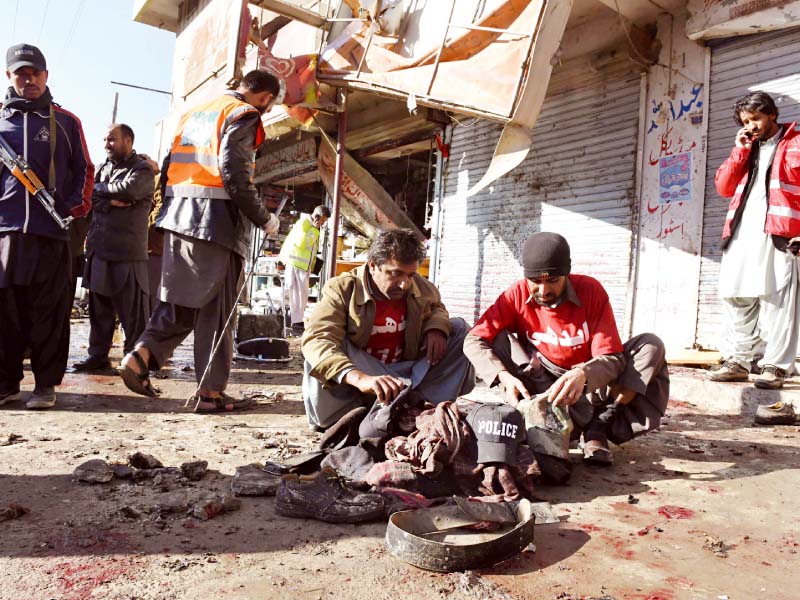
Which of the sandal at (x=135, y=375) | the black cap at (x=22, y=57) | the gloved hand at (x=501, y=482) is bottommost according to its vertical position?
the gloved hand at (x=501, y=482)

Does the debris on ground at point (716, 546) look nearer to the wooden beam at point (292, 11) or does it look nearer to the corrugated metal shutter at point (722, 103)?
the corrugated metal shutter at point (722, 103)

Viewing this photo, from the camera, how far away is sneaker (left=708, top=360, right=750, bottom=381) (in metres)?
4.57

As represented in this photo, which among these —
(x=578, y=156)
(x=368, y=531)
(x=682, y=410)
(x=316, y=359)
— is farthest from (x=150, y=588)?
(x=578, y=156)

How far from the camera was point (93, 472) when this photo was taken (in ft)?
8.20

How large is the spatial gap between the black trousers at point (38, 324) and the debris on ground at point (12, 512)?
1.93m

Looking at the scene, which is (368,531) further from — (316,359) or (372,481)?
(316,359)

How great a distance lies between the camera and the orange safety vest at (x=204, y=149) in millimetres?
3936

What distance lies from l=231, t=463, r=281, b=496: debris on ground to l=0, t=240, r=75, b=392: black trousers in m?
1.90

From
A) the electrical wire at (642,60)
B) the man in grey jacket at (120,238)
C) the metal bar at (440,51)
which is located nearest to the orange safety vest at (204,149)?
the man in grey jacket at (120,238)

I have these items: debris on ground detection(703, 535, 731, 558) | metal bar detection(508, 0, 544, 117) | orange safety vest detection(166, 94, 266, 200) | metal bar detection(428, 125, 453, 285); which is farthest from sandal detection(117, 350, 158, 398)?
metal bar detection(428, 125, 453, 285)

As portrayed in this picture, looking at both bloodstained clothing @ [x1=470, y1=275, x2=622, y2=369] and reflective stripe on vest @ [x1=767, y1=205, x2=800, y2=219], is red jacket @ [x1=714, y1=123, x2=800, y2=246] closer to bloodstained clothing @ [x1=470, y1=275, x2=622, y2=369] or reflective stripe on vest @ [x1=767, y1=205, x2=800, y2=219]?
reflective stripe on vest @ [x1=767, y1=205, x2=800, y2=219]

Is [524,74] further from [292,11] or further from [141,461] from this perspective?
[141,461]

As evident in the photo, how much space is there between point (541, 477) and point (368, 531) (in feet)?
3.06

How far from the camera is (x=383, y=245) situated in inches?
125
